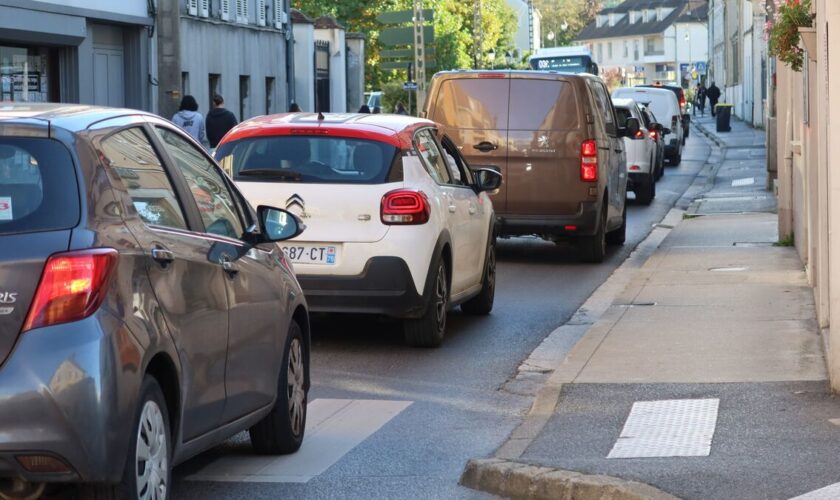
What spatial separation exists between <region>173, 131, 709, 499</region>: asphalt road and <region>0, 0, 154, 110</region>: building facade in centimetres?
1330

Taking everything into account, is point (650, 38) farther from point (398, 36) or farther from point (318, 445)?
point (318, 445)

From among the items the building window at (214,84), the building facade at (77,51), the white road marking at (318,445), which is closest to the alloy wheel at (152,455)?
the white road marking at (318,445)

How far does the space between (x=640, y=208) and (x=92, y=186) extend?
73.1 feet

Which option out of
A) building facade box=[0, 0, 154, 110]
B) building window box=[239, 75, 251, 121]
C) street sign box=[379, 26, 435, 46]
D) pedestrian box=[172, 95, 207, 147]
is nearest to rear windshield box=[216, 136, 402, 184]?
pedestrian box=[172, 95, 207, 147]

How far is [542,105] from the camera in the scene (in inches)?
666

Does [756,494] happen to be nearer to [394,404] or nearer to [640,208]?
[394,404]

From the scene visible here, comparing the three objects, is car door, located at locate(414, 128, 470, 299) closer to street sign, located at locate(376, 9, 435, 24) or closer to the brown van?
the brown van

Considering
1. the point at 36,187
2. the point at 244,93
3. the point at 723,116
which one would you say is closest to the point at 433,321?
the point at 36,187

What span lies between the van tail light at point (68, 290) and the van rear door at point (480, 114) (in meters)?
11.9

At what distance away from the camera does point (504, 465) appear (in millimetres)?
6699

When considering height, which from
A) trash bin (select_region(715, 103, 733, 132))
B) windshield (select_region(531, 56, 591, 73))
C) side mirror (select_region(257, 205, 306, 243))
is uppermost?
windshield (select_region(531, 56, 591, 73))

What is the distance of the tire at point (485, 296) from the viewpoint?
13016 millimetres

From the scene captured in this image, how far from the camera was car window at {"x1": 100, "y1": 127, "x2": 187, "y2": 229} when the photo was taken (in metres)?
5.68

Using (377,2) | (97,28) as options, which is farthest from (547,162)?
(377,2)
